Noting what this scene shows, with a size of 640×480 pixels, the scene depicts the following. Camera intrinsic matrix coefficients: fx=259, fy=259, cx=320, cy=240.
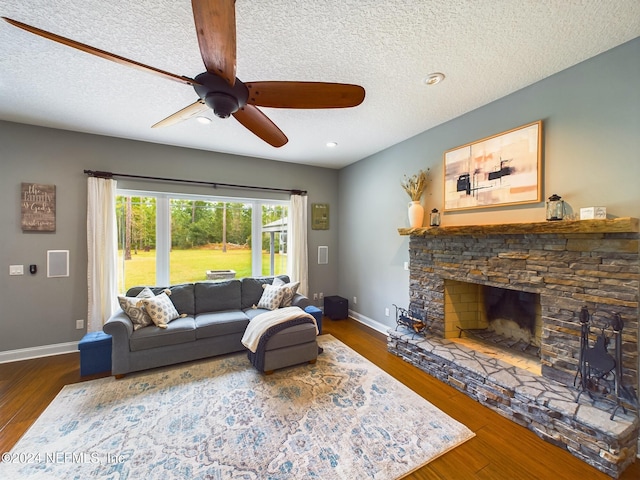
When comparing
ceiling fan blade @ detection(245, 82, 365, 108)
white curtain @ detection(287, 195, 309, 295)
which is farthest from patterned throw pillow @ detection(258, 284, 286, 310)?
ceiling fan blade @ detection(245, 82, 365, 108)

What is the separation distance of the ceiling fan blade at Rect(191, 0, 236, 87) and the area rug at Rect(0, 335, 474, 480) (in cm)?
241

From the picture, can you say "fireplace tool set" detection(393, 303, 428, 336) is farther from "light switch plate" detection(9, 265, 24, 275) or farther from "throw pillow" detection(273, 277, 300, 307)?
"light switch plate" detection(9, 265, 24, 275)

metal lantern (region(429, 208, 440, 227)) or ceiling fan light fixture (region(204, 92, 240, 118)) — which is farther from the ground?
ceiling fan light fixture (region(204, 92, 240, 118))

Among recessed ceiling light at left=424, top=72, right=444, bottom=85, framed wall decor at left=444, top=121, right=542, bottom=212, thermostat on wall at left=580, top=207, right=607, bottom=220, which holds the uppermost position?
recessed ceiling light at left=424, top=72, right=444, bottom=85

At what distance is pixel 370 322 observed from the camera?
4340 millimetres

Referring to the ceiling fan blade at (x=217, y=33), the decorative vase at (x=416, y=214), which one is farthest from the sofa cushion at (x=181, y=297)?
the decorative vase at (x=416, y=214)

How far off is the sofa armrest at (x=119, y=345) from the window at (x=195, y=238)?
3.84ft

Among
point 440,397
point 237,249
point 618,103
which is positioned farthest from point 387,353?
point 618,103

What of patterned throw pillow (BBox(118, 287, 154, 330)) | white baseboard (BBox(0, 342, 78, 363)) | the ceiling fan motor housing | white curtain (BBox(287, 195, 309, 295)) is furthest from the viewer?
white curtain (BBox(287, 195, 309, 295))

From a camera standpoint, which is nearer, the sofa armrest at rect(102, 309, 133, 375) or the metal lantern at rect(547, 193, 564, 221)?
the metal lantern at rect(547, 193, 564, 221)

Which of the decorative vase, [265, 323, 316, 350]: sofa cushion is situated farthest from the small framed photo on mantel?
the decorative vase

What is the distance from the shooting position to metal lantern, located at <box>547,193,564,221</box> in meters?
2.12

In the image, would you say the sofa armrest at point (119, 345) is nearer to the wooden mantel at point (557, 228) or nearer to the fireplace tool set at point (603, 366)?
the wooden mantel at point (557, 228)

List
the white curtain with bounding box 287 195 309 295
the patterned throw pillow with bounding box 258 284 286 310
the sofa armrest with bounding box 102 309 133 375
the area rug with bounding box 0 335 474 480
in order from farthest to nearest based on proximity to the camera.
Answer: the white curtain with bounding box 287 195 309 295 → the patterned throw pillow with bounding box 258 284 286 310 → the sofa armrest with bounding box 102 309 133 375 → the area rug with bounding box 0 335 474 480
